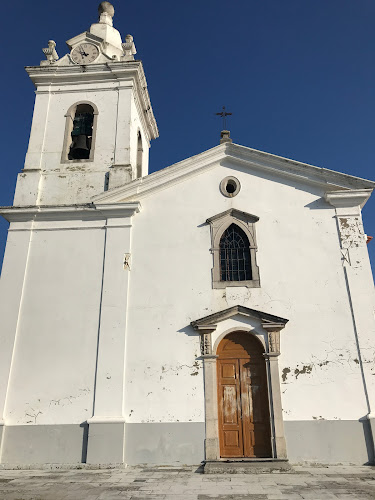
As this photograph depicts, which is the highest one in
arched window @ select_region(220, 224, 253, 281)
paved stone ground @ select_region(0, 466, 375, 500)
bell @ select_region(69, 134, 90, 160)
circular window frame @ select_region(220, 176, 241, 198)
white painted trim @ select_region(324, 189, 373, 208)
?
bell @ select_region(69, 134, 90, 160)

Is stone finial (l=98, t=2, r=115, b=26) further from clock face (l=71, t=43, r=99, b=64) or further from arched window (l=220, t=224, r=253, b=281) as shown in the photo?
arched window (l=220, t=224, r=253, b=281)

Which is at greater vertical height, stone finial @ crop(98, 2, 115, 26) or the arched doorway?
stone finial @ crop(98, 2, 115, 26)

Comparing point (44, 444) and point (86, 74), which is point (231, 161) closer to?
point (86, 74)

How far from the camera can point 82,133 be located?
43.4ft

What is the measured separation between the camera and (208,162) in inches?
461

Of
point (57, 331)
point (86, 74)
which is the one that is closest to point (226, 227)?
point (57, 331)

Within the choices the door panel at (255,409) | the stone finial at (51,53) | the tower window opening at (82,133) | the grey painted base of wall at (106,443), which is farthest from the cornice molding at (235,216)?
the stone finial at (51,53)

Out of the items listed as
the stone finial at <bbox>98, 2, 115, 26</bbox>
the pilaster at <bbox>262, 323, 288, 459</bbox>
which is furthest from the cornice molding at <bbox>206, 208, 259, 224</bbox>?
the stone finial at <bbox>98, 2, 115, 26</bbox>

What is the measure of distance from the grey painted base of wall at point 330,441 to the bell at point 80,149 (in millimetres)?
9350

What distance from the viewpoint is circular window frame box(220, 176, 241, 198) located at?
37.3ft

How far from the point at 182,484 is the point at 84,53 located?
42.9ft

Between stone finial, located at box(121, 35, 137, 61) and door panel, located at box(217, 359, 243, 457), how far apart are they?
1025 centimetres

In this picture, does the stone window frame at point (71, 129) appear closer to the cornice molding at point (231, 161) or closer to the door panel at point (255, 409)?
the cornice molding at point (231, 161)

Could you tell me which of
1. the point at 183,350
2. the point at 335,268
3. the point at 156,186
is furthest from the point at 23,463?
the point at 335,268
